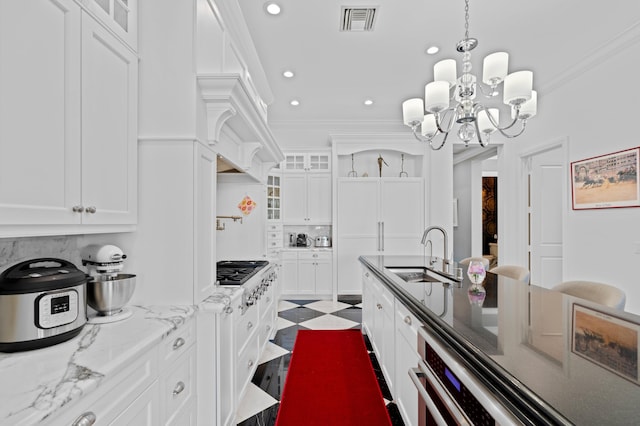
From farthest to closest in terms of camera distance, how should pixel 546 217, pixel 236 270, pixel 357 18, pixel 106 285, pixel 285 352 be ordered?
pixel 546 217 → pixel 285 352 → pixel 357 18 → pixel 236 270 → pixel 106 285

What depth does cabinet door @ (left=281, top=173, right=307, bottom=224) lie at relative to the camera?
5.43 meters

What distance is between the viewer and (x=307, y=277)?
5219mm

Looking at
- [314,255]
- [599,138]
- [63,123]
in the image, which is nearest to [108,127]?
[63,123]

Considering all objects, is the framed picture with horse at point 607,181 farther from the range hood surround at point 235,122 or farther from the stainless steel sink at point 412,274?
the range hood surround at point 235,122

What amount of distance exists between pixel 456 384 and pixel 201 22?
2026mm

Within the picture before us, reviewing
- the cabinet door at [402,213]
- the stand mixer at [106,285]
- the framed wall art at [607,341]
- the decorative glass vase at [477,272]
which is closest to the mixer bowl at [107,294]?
the stand mixer at [106,285]

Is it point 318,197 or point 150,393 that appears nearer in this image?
point 150,393

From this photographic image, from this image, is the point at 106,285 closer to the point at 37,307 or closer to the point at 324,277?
the point at 37,307

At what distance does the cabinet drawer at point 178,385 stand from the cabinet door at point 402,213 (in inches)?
158

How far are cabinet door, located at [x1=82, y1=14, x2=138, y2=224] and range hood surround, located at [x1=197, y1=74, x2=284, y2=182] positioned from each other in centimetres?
35

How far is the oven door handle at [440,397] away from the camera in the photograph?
0.92 m

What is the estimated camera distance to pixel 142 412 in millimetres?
1137

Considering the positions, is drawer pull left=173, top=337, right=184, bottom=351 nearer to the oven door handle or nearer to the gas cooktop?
the gas cooktop

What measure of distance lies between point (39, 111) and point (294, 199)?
441cm
